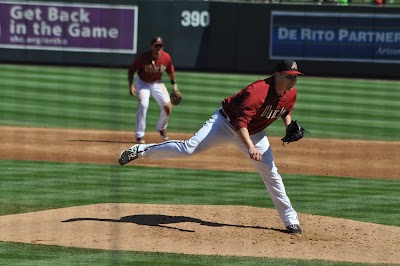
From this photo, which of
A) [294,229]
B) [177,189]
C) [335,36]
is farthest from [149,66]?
[335,36]

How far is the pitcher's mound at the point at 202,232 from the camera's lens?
9258mm

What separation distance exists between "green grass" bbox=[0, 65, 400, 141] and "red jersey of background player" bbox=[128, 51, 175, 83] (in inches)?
118

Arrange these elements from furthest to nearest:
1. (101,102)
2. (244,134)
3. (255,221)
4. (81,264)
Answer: (101,102), (255,221), (244,134), (81,264)

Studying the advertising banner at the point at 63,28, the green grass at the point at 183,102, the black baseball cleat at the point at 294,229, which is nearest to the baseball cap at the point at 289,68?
the black baseball cleat at the point at 294,229

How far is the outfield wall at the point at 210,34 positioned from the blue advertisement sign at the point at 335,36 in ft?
0.09

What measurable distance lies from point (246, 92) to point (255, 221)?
1.78 meters

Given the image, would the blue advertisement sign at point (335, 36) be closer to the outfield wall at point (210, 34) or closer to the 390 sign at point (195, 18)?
the outfield wall at point (210, 34)

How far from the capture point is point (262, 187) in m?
13.6

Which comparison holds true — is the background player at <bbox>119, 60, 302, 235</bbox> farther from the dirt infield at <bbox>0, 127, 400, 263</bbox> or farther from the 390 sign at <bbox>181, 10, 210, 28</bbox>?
the 390 sign at <bbox>181, 10, 210, 28</bbox>

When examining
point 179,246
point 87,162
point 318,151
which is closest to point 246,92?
point 179,246

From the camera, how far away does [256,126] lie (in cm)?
980

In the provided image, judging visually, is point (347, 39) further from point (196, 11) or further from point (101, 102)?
point (101, 102)

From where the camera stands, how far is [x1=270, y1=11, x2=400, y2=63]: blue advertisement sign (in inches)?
→ 1094

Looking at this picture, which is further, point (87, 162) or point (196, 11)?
point (196, 11)
